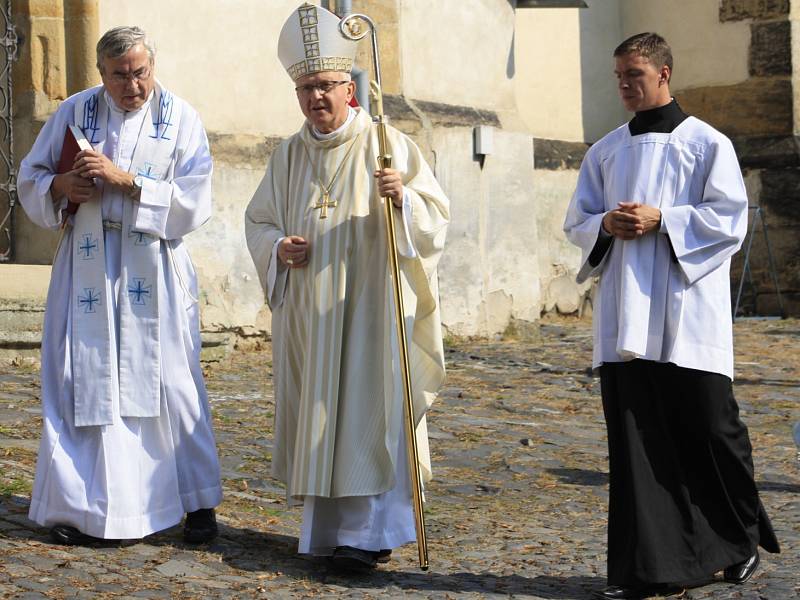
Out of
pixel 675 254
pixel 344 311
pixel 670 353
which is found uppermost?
pixel 675 254

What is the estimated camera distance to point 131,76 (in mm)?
6051

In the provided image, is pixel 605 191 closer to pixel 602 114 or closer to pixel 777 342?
pixel 777 342

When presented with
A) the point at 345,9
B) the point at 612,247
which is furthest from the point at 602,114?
the point at 612,247

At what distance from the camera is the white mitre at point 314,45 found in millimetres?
5863

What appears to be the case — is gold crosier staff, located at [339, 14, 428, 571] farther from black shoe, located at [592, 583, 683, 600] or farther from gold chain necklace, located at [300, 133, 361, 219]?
black shoe, located at [592, 583, 683, 600]

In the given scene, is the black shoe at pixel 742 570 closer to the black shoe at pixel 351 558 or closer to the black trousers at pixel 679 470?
the black trousers at pixel 679 470

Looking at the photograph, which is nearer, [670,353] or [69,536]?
[670,353]

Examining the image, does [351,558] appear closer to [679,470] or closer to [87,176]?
[679,470]

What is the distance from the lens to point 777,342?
13586 millimetres

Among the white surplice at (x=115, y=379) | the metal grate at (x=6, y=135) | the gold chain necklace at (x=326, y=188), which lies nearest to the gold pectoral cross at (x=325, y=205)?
the gold chain necklace at (x=326, y=188)

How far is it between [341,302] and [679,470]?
1.43 metres

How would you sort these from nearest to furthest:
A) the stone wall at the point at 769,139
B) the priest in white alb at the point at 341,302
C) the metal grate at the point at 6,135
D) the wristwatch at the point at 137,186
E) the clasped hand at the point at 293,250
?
the priest in white alb at the point at 341,302 → the clasped hand at the point at 293,250 → the wristwatch at the point at 137,186 → the metal grate at the point at 6,135 → the stone wall at the point at 769,139

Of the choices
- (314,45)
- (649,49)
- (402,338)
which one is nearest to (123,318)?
(402,338)

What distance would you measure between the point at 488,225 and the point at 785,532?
7491mm
